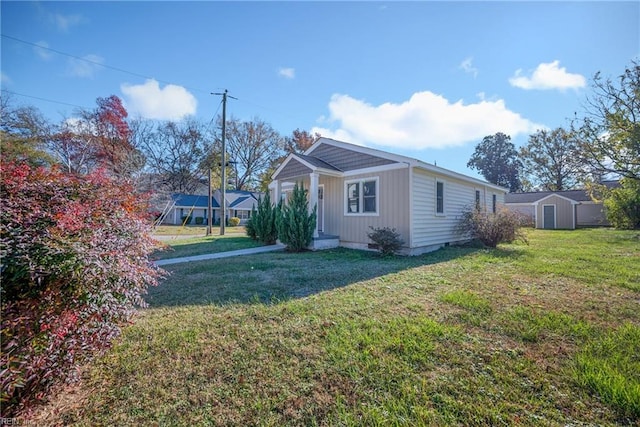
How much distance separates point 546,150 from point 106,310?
43.9 metres

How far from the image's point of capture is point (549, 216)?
893 inches

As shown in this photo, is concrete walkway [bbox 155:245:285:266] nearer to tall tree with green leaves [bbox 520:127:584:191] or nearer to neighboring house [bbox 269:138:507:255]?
neighboring house [bbox 269:138:507:255]

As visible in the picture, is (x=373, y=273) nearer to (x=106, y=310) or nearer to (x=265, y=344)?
(x=265, y=344)

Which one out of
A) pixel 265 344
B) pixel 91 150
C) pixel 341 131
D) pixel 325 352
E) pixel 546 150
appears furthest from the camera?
pixel 546 150

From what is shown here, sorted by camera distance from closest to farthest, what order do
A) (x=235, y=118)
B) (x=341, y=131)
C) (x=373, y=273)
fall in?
1. (x=373, y=273)
2. (x=341, y=131)
3. (x=235, y=118)

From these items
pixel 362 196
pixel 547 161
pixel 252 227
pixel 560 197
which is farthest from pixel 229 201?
pixel 547 161

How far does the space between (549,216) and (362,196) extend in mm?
21564

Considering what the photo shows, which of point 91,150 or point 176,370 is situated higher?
point 91,150

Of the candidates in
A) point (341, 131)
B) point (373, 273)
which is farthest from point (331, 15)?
point (341, 131)

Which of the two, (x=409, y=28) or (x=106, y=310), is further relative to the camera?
(x=409, y=28)

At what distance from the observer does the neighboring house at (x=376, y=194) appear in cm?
870

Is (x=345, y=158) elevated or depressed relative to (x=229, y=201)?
elevated

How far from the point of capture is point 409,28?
816cm

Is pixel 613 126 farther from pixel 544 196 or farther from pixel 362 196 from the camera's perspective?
pixel 362 196
